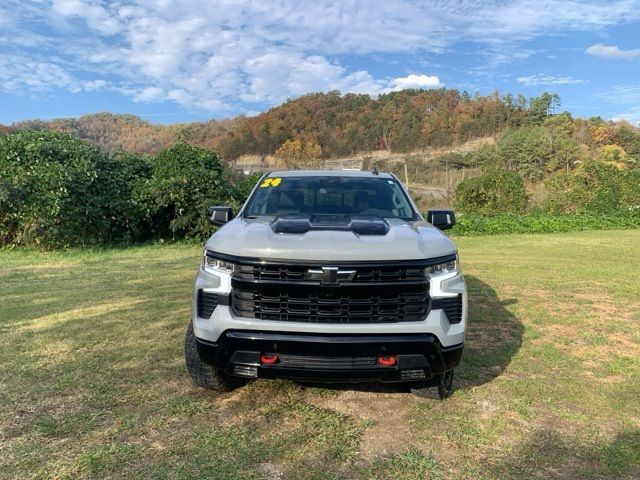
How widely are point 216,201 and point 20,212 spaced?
5002 mm

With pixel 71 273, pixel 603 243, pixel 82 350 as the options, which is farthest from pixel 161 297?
pixel 603 243

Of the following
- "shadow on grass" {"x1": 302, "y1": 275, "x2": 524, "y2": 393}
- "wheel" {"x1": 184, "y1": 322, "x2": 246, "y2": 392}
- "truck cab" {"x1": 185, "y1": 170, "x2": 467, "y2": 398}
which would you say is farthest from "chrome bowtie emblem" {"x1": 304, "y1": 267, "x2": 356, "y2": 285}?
"shadow on grass" {"x1": 302, "y1": 275, "x2": 524, "y2": 393}

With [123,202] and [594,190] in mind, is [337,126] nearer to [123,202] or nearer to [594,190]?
[594,190]

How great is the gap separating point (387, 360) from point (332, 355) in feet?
1.17

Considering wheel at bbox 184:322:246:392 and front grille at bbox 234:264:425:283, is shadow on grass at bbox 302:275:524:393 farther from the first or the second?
front grille at bbox 234:264:425:283

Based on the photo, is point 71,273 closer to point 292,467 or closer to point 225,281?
point 225,281

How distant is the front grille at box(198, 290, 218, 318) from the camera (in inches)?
135

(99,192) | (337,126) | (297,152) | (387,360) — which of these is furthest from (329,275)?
(337,126)

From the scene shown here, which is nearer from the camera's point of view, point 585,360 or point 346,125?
point 585,360

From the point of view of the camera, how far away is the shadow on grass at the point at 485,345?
415cm

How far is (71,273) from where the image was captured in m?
9.84

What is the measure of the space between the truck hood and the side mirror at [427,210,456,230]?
928 mm

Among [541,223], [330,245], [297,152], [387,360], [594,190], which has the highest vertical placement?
[297,152]

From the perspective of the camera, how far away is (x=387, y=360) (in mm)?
3254
